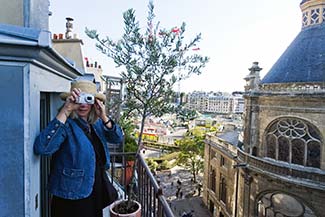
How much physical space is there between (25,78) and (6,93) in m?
0.13

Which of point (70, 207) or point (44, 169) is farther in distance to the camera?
point (44, 169)

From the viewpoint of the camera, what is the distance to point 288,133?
10.9m

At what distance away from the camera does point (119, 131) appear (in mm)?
2041

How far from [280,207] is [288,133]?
386 centimetres

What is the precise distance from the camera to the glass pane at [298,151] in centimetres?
1052

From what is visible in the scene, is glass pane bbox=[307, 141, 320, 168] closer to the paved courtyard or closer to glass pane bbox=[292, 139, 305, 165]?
glass pane bbox=[292, 139, 305, 165]

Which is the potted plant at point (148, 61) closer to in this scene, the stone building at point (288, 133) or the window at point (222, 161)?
the stone building at point (288, 133)

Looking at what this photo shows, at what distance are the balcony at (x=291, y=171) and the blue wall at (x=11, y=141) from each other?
11738 mm

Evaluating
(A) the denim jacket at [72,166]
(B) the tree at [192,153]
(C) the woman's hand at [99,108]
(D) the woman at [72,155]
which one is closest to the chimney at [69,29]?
(C) the woman's hand at [99,108]

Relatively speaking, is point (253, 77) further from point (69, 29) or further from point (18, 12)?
point (18, 12)

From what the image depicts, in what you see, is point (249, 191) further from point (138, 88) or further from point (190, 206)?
point (138, 88)

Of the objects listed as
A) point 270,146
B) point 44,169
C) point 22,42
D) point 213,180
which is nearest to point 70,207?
point 44,169

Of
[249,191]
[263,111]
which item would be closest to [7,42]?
[263,111]

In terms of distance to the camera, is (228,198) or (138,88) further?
(228,198)
